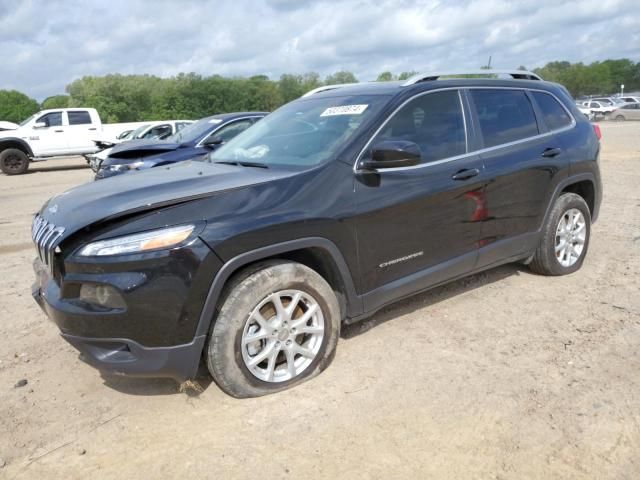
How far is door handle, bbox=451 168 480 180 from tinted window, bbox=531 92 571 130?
119cm

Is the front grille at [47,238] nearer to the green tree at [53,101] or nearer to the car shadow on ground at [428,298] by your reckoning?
the car shadow on ground at [428,298]

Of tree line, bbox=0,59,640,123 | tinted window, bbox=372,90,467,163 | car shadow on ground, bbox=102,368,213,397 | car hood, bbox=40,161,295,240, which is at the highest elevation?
tree line, bbox=0,59,640,123

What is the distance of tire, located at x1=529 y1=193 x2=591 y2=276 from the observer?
14.9 feet

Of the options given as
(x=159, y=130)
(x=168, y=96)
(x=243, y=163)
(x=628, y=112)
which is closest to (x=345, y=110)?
(x=243, y=163)

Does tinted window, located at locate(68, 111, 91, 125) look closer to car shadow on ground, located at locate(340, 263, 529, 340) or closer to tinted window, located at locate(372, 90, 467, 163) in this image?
car shadow on ground, located at locate(340, 263, 529, 340)

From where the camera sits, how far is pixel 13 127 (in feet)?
60.8

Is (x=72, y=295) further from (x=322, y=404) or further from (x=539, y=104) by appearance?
(x=539, y=104)

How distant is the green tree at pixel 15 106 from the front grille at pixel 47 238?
82.3 metres

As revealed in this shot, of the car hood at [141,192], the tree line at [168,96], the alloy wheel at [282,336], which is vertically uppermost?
the tree line at [168,96]

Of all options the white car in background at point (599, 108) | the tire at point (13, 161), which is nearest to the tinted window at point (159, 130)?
the tire at point (13, 161)

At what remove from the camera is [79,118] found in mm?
18312

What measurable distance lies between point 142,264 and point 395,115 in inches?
74.8

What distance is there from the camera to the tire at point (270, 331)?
9.25 feet

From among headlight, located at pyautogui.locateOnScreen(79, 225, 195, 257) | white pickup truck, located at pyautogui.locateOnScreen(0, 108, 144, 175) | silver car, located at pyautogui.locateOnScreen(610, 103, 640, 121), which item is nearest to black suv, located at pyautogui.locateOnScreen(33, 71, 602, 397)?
headlight, located at pyautogui.locateOnScreen(79, 225, 195, 257)
